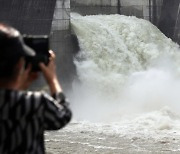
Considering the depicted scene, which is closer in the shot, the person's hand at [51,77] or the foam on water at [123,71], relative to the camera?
the person's hand at [51,77]

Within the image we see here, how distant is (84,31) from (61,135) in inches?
170

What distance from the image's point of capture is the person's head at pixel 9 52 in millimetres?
1790

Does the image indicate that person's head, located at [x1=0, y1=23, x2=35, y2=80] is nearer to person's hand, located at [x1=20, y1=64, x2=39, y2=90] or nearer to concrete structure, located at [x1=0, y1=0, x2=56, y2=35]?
person's hand, located at [x1=20, y1=64, x2=39, y2=90]

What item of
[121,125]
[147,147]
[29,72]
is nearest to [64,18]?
[121,125]

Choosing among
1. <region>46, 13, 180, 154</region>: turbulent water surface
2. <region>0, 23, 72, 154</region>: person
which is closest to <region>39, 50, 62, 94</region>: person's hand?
<region>0, 23, 72, 154</region>: person

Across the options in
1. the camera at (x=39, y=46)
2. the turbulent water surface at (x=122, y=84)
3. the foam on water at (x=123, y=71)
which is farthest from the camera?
the foam on water at (x=123, y=71)

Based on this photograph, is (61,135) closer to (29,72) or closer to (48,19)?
(48,19)

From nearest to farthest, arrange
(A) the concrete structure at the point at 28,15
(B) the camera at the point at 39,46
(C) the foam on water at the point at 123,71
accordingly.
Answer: (B) the camera at the point at 39,46
(A) the concrete structure at the point at 28,15
(C) the foam on water at the point at 123,71

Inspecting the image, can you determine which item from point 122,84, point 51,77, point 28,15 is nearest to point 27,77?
point 51,77

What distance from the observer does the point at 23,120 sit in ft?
5.97

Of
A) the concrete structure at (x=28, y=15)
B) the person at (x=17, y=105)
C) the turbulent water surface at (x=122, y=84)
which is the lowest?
the turbulent water surface at (x=122, y=84)

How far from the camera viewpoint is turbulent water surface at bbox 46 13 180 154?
8.41 m

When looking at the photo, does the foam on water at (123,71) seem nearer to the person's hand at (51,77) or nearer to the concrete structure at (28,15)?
the concrete structure at (28,15)

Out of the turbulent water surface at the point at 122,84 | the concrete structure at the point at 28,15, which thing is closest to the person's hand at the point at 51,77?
the turbulent water surface at the point at 122,84
